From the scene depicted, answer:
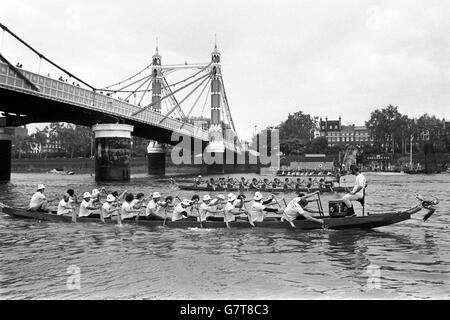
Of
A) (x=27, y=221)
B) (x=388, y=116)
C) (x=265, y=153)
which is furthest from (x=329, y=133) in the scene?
(x=27, y=221)

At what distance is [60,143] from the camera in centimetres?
15738

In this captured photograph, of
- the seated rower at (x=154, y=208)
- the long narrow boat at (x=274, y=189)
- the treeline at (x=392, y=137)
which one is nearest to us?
the seated rower at (x=154, y=208)

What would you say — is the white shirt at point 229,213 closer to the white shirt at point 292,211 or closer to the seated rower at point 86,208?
the white shirt at point 292,211

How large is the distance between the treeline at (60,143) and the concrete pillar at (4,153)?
79.8 metres

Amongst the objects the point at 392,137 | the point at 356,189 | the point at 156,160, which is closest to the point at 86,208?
the point at 356,189

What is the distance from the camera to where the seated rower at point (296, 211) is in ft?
57.5

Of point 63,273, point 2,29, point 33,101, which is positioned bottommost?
point 63,273

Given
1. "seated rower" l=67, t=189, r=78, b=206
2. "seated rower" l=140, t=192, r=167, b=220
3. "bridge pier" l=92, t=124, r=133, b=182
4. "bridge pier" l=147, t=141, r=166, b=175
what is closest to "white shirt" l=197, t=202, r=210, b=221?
"seated rower" l=140, t=192, r=167, b=220

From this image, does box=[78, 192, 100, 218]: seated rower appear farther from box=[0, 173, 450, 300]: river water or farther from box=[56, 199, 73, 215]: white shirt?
box=[56, 199, 73, 215]: white shirt

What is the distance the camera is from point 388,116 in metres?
148

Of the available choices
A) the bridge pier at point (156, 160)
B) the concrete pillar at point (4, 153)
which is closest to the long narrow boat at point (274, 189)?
the concrete pillar at point (4, 153)

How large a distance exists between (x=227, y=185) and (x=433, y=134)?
122936mm

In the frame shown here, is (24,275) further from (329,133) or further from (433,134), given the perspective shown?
(329,133)

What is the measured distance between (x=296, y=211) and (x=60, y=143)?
152m
